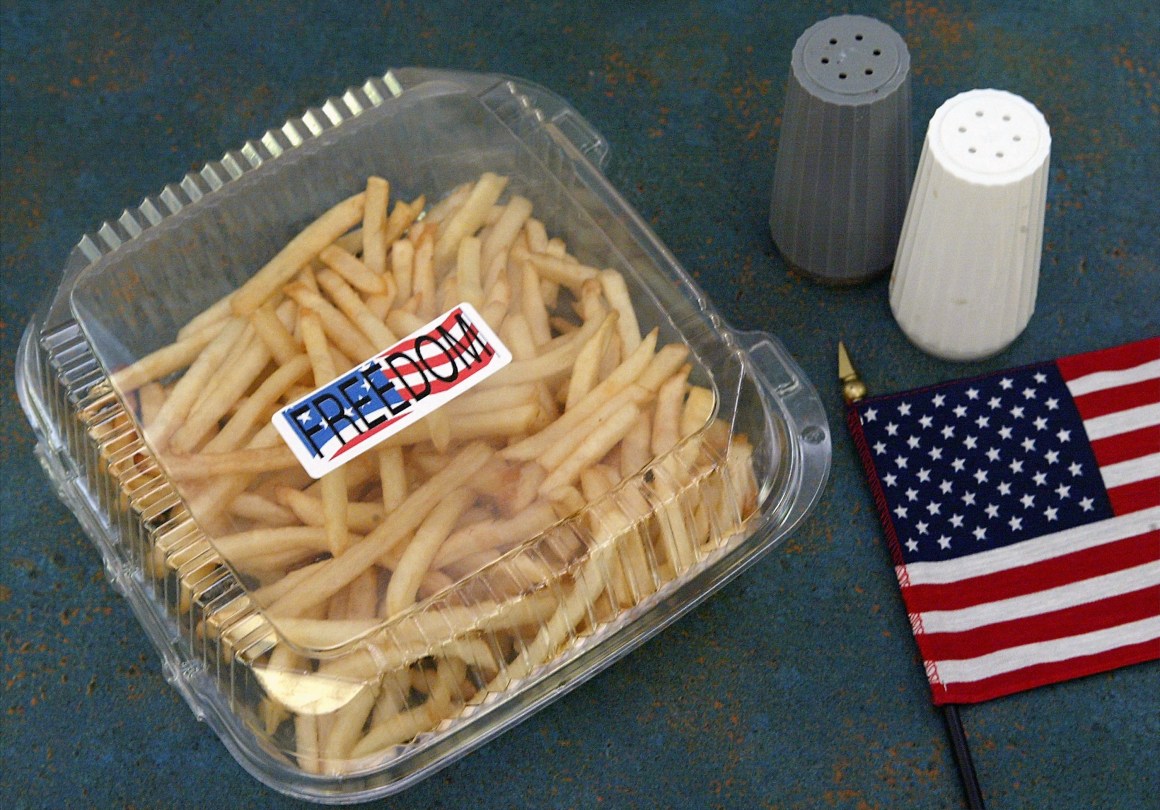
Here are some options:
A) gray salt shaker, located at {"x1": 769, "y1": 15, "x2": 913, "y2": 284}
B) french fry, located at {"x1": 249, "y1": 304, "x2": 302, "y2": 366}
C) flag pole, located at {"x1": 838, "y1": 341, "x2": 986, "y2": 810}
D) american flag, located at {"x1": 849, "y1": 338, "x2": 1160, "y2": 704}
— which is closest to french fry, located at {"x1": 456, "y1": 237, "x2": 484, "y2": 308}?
french fry, located at {"x1": 249, "y1": 304, "x2": 302, "y2": 366}

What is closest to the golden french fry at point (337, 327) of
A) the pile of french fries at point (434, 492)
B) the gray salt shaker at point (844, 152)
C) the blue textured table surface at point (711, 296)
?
the pile of french fries at point (434, 492)

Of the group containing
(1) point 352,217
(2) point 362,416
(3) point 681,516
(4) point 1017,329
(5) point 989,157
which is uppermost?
(1) point 352,217

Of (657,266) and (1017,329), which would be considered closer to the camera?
(657,266)

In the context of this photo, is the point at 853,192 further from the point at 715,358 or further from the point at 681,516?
the point at 681,516

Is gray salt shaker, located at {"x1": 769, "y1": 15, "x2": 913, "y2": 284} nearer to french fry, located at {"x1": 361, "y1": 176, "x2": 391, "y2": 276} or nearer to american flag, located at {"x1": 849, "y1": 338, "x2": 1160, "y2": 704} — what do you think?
american flag, located at {"x1": 849, "y1": 338, "x2": 1160, "y2": 704}

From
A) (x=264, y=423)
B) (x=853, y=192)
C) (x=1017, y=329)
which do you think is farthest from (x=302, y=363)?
(x=1017, y=329)

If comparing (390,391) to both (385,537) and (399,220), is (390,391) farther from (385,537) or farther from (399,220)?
(399,220)
